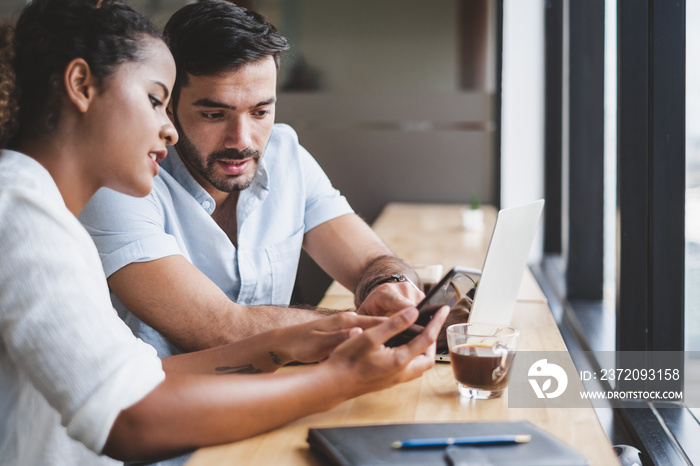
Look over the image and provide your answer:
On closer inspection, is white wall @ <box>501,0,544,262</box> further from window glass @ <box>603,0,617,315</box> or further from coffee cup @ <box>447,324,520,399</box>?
coffee cup @ <box>447,324,520,399</box>

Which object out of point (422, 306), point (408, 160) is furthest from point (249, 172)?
point (408, 160)

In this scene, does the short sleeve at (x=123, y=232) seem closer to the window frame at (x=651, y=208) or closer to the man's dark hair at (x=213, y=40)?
the man's dark hair at (x=213, y=40)

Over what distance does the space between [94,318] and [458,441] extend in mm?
439

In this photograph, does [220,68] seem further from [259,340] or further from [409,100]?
[409,100]

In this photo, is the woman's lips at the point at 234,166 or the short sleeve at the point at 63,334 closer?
the short sleeve at the point at 63,334

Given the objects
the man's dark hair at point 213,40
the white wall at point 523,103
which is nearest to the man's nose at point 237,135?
the man's dark hair at point 213,40

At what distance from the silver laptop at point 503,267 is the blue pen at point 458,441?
32cm

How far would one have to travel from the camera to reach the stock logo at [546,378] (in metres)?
1.06

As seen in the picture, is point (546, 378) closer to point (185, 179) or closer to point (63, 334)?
point (63, 334)

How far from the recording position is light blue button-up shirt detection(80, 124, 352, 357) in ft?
4.45

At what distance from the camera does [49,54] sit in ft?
3.10

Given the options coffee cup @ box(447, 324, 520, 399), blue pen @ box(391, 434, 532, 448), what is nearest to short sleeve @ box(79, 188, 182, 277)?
coffee cup @ box(447, 324, 520, 399)

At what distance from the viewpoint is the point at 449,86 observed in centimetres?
380

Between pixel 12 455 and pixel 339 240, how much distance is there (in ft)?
Result: 3.35
